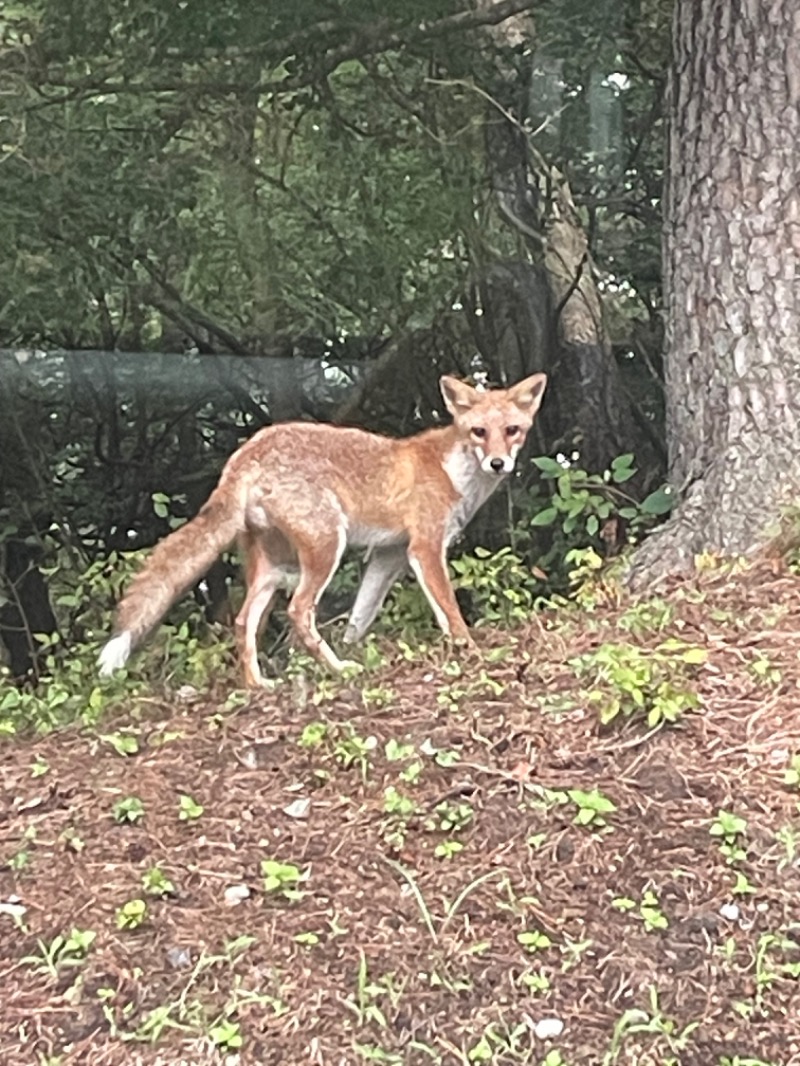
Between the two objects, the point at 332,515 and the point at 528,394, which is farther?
the point at 528,394

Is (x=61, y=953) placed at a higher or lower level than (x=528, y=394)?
lower

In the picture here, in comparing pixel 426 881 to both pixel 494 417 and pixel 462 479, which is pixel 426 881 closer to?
pixel 462 479

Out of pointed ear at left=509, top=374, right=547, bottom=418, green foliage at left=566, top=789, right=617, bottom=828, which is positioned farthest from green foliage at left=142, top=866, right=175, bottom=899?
pointed ear at left=509, top=374, right=547, bottom=418

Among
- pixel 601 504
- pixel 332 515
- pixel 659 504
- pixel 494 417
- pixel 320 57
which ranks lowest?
pixel 601 504

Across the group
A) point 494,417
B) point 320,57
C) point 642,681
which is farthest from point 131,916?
point 320,57

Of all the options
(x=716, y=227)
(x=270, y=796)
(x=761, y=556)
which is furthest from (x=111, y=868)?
(x=716, y=227)

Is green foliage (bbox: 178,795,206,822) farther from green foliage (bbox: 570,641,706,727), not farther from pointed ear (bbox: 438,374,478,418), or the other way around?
pointed ear (bbox: 438,374,478,418)

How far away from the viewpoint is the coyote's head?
6.60 metres

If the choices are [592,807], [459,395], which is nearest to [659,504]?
[459,395]

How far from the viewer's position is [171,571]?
239 inches

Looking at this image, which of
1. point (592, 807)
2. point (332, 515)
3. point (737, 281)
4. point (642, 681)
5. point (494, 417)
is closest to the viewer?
point (592, 807)

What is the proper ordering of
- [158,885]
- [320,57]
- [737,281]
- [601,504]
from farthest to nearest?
[320,57] → [601,504] → [737,281] → [158,885]

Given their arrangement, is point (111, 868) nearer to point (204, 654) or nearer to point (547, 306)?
point (204, 654)

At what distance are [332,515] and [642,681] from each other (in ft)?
6.65
